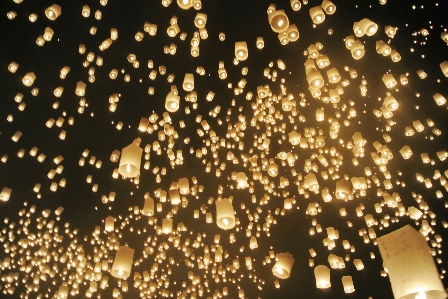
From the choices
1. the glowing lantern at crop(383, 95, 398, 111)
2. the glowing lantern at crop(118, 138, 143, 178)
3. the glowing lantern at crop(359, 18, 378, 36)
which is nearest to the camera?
the glowing lantern at crop(118, 138, 143, 178)

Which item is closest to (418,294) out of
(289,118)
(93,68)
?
(289,118)

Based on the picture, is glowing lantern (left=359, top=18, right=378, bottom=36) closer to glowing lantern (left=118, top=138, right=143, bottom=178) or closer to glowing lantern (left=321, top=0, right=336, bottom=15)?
glowing lantern (left=321, top=0, right=336, bottom=15)

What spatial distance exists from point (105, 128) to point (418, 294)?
Result: 4.87 meters

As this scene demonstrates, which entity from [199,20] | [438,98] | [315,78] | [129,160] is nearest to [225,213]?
[129,160]

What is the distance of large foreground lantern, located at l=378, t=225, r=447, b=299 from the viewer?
2.40m

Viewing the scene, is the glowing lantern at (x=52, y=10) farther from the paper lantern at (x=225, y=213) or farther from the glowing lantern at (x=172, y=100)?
the paper lantern at (x=225, y=213)

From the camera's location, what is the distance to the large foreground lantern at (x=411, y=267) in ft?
7.86

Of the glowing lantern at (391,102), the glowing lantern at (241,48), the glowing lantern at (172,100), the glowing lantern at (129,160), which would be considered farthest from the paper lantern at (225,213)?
the glowing lantern at (391,102)

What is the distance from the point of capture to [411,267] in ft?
7.98

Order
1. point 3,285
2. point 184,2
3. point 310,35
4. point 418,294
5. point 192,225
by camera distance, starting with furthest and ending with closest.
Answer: point 3,285
point 192,225
point 310,35
point 184,2
point 418,294

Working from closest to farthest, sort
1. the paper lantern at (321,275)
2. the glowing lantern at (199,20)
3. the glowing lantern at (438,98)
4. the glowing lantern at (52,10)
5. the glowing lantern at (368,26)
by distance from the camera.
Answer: the glowing lantern at (368,26), the glowing lantern at (52,10), the glowing lantern at (199,20), the paper lantern at (321,275), the glowing lantern at (438,98)

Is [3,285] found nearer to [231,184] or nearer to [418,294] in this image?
[231,184]

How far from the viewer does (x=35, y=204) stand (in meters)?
6.83

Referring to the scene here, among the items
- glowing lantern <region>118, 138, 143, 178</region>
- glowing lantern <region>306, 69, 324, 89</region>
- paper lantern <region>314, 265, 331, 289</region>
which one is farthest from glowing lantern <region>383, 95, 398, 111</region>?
glowing lantern <region>118, 138, 143, 178</region>
